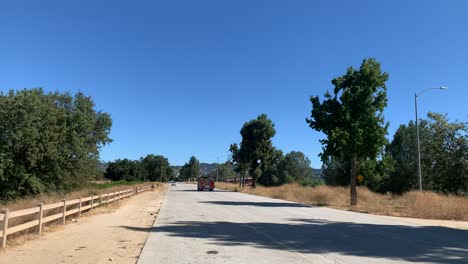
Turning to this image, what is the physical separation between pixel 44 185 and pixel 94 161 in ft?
27.7

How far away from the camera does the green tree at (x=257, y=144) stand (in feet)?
268

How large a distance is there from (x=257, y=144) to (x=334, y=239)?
66564mm

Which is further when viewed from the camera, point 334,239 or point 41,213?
point 334,239

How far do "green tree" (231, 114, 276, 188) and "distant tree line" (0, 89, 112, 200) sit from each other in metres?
36.5

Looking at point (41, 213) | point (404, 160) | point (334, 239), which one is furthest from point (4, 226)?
point (404, 160)

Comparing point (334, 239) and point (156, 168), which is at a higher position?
point (156, 168)

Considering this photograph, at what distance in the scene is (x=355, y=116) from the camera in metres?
39.8

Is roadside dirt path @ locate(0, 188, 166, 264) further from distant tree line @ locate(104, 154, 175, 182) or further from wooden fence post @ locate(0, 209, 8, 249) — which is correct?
distant tree line @ locate(104, 154, 175, 182)

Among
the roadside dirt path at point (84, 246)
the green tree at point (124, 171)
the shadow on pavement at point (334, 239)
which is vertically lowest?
the roadside dirt path at point (84, 246)

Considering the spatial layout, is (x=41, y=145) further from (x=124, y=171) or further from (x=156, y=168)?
(x=156, y=168)

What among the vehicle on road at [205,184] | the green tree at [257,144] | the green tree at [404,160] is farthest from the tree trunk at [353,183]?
the vehicle on road at [205,184]

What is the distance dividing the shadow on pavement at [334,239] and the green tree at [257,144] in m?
61.1

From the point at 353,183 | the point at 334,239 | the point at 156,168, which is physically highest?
the point at 156,168

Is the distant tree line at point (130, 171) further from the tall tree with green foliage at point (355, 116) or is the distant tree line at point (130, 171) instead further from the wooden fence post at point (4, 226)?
the wooden fence post at point (4, 226)
